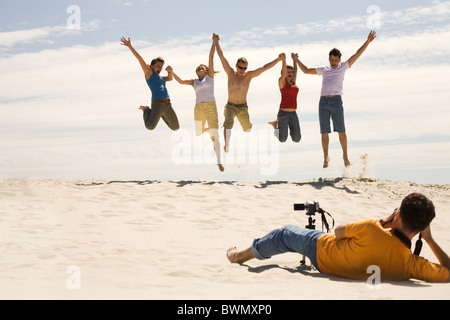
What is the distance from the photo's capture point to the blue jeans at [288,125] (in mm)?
12125

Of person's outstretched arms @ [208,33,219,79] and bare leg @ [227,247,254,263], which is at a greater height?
person's outstretched arms @ [208,33,219,79]

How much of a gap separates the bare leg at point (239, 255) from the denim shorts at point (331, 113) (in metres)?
6.10

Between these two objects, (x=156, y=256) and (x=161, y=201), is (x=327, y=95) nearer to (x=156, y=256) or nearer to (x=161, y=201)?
(x=161, y=201)

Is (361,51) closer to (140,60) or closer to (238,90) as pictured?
(238,90)

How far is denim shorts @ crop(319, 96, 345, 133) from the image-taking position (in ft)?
38.9

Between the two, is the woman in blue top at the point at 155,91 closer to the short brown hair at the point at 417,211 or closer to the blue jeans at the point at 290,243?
the blue jeans at the point at 290,243

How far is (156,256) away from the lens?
6.88 metres

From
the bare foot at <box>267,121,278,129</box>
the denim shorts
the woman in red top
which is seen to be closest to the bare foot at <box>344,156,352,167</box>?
the denim shorts

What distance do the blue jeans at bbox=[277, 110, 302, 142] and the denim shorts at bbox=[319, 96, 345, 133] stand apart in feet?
1.81

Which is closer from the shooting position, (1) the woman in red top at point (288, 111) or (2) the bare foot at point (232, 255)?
→ (2) the bare foot at point (232, 255)

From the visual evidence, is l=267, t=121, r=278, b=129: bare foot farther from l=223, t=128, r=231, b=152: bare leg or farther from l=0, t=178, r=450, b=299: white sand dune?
l=0, t=178, r=450, b=299: white sand dune

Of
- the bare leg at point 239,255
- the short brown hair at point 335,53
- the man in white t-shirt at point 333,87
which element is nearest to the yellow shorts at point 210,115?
the man in white t-shirt at point 333,87

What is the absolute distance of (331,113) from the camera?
12.0m
